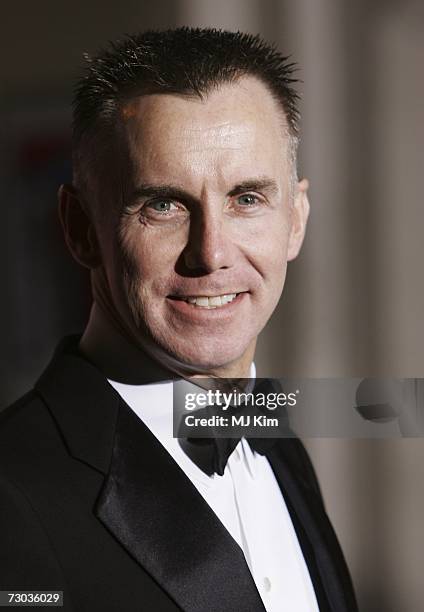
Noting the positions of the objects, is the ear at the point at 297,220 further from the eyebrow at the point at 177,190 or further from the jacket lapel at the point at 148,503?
the jacket lapel at the point at 148,503

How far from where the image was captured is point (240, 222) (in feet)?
3.07

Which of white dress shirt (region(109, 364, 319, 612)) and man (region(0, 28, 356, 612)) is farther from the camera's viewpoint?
white dress shirt (region(109, 364, 319, 612))

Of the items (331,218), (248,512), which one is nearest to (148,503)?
(248,512)

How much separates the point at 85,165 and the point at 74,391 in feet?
0.88

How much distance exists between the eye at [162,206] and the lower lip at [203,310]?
0.11 m

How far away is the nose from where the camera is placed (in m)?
0.90

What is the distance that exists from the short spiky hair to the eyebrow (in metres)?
0.09

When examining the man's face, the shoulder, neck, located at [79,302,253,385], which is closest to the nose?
the man's face

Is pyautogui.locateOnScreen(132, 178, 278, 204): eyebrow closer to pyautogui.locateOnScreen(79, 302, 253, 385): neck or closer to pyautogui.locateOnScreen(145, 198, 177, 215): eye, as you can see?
pyautogui.locateOnScreen(145, 198, 177, 215): eye

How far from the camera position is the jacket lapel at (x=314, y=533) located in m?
1.07

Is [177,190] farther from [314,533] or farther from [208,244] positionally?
[314,533]

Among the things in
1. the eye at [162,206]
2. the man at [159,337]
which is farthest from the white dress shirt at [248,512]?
the eye at [162,206]

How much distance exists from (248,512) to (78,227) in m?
0.41

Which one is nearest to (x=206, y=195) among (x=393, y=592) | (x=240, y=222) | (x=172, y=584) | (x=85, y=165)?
(x=240, y=222)
